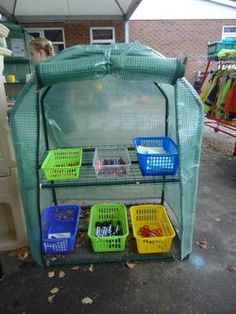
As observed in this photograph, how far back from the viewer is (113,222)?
229cm

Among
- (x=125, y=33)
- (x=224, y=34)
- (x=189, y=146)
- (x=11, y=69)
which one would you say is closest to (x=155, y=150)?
(x=189, y=146)

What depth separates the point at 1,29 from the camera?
5.80 feet

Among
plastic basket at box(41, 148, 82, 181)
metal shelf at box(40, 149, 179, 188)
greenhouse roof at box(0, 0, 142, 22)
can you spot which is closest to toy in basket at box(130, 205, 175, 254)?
metal shelf at box(40, 149, 179, 188)

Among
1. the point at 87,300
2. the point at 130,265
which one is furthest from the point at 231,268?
→ the point at 87,300

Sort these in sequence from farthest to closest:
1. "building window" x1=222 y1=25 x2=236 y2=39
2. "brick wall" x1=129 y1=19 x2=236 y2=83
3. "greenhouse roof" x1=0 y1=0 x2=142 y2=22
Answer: "building window" x1=222 y1=25 x2=236 y2=39 → "brick wall" x1=129 y1=19 x2=236 y2=83 → "greenhouse roof" x1=0 y1=0 x2=142 y2=22

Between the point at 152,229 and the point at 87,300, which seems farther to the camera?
the point at 152,229

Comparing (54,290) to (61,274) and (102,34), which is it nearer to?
(61,274)

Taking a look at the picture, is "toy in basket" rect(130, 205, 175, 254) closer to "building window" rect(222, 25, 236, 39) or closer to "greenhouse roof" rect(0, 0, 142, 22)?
"greenhouse roof" rect(0, 0, 142, 22)

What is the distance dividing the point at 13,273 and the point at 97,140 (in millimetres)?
1319

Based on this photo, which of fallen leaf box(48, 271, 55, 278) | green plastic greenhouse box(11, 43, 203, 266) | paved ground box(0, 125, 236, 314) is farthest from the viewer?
fallen leaf box(48, 271, 55, 278)

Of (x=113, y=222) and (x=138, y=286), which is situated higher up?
(x=113, y=222)

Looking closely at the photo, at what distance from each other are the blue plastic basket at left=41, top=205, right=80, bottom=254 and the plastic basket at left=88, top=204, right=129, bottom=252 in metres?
0.16

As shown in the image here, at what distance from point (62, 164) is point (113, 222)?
2.52ft

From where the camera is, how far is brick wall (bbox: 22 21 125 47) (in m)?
9.03
